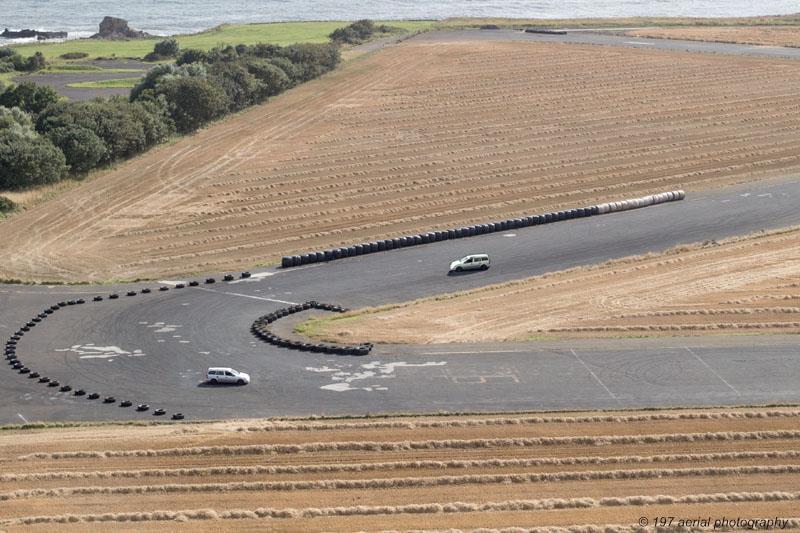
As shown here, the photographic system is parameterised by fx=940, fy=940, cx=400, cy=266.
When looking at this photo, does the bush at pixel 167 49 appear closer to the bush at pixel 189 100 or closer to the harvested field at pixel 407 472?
the bush at pixel 189 100

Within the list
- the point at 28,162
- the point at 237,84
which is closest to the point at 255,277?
the point at 28,162

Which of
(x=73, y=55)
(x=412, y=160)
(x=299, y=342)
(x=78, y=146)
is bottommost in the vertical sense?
(x=299, y=342)

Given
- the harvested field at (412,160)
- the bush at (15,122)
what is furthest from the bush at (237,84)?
the bush at (15,122)

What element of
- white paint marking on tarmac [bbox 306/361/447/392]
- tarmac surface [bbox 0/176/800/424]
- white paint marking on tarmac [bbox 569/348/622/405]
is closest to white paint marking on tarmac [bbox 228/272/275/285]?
tarmac surface [bbox 0/176/800/424]

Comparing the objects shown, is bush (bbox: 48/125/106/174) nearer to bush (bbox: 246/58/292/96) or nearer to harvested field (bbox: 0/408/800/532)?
bush (bbox: 246/58/292/96)

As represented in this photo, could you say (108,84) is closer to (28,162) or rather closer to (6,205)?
(28,162)

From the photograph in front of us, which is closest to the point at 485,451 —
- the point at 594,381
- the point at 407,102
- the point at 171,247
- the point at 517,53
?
the point at 594,381

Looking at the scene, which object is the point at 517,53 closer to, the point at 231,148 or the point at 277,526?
the point at 231,148
